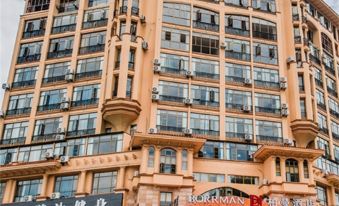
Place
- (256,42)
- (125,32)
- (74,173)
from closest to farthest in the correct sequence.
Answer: (74,173) < (125,32) < (256,42)

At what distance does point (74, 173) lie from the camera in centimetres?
3575

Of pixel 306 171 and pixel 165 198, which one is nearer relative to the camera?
pixel 165 198

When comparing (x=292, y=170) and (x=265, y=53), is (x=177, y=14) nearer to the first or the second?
(x=265, y=53)

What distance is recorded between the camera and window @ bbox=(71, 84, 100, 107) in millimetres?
39281

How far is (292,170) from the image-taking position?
1385 inches

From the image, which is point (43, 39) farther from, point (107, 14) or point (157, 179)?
point (157, 179)

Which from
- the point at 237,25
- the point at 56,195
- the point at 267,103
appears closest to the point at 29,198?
the point at 56,195

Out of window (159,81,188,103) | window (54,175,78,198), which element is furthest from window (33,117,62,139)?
window (159,81,188,103)

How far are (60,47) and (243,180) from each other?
68.4ft

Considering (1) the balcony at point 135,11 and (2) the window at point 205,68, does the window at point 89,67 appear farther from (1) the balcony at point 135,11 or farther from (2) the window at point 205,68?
(2) the window at point 205,68

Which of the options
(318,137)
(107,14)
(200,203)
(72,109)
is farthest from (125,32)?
(318,137)

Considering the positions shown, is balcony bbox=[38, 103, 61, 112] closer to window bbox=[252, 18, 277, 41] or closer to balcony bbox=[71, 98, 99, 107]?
balcony bbox=[71, 98, 99, 107]

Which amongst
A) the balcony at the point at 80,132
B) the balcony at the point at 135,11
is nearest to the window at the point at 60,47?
the balcony at the point at 135,11

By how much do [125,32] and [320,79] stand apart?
20480mm
